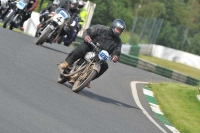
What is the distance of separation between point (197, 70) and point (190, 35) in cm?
228

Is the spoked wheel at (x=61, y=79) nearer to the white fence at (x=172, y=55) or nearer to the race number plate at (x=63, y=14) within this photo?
the race number plate at (x=63, y=14)

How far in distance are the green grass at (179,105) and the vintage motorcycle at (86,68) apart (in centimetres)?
175

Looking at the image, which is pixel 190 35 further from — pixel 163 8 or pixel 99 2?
pixel 163 8

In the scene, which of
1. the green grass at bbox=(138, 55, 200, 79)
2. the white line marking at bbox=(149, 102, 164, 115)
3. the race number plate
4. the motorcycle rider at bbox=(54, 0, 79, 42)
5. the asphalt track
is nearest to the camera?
the asphalt track

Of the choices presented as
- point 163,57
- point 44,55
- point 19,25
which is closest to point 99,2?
point 163,57

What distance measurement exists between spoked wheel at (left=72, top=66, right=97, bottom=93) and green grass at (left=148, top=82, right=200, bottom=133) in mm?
1737

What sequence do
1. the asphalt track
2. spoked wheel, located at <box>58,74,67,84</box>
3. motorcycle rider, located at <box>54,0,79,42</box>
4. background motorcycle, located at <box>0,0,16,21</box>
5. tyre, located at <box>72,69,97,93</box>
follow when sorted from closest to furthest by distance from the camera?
the asphalt track
tyre, located at <box>72,69,97,93</box>
spoked wheel, located at <box>58,74,67,84</box>
motorcycle rider, located at <box>54,0,79,42</box>
background motorcycle, located at <box>0,0,16,21</box>

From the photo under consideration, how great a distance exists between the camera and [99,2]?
46.3 m

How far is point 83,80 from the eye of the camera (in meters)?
14.1

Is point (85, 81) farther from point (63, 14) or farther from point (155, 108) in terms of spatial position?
point (63, 14)

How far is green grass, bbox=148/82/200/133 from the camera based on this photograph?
46.7 feet

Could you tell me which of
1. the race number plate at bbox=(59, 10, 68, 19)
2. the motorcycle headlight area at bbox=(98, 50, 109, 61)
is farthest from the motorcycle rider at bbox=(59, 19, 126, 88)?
the race number plate at bbox=(59, 10, 68, 19)

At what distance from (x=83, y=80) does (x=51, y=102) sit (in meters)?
2.63

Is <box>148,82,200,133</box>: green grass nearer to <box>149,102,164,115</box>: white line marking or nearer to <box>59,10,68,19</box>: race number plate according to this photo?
<box>149,102,164,115</box>: white line marking
